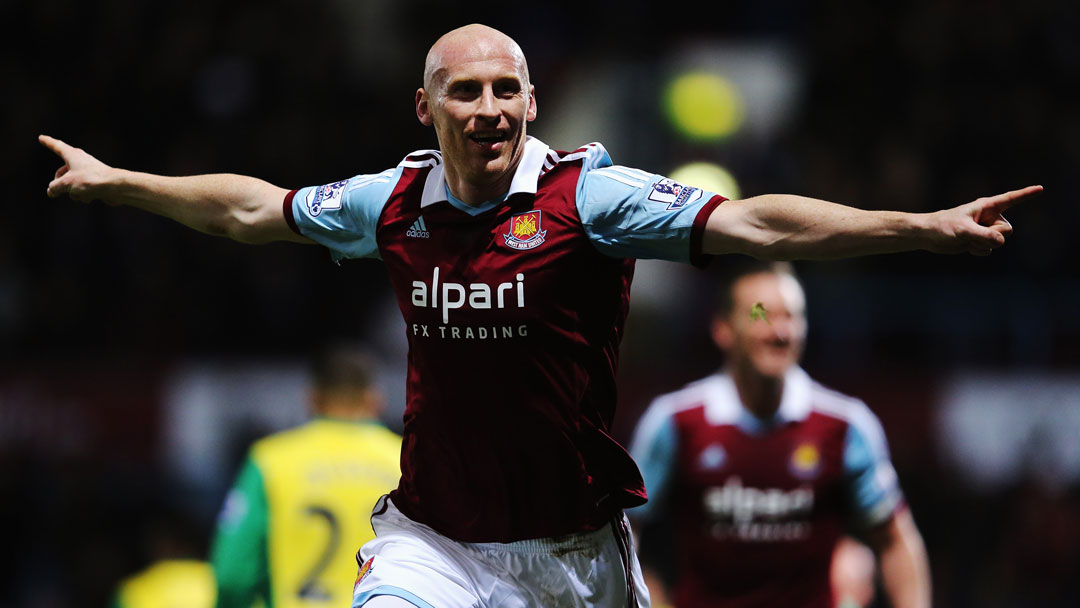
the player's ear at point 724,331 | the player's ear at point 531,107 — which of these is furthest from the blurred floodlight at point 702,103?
the player's ear at point 531,107

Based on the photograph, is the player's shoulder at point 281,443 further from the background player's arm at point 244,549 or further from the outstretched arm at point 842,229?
the outstretched arm at point 842,229

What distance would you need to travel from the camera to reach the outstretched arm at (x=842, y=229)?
3.57m

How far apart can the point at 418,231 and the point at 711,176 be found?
8156 millimetres

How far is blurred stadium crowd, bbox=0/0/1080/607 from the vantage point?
36.0 feet

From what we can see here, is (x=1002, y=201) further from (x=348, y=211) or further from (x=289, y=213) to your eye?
(x=289, y=213)

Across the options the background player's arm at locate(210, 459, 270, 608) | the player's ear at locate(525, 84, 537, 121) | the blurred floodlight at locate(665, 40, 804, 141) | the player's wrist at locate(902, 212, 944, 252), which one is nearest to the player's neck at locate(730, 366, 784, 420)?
the background player's arm at locate(210, 459, 270, 608)

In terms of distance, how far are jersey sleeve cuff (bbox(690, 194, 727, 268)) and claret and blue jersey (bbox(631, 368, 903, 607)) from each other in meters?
2.32

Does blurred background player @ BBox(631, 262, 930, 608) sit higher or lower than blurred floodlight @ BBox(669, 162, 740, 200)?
lower

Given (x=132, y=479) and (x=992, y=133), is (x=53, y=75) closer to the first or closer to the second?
(x=132, y=479)

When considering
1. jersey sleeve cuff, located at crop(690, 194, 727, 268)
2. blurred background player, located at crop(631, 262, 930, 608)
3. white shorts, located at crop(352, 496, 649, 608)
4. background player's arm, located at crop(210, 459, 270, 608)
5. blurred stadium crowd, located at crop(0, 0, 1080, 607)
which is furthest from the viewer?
blurred stadium crowd, located at crop(0, 0, 1080, 607)

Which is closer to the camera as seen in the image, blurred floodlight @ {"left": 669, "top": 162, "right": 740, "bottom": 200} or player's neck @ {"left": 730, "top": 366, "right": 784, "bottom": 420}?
player's neck @ {"left": 730, "top": 366, "right": 784, "bottom": 420}

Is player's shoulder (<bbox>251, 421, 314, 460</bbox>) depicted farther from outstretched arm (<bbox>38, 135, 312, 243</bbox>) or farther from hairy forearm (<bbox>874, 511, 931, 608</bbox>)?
hairy forearm (<bbox>874, 511, 931, 608</bbox>)

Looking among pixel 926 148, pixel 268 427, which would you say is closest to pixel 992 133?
pixel 926 148

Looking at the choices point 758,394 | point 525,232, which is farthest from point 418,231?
point 758,394
